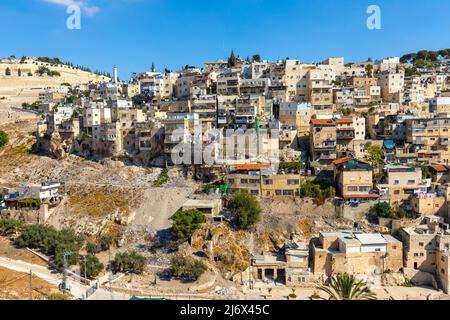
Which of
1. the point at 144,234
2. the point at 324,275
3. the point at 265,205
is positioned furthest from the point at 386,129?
the point at 144,234

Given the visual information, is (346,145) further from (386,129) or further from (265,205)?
(265,205)

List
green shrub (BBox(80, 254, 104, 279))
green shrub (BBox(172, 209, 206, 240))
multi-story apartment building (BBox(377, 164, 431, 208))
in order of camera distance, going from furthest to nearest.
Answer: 1. multi-story apartment building (BBox(377, 164, 431, 208))
2. green shrub (BBox(172, 209, 206, 240))
3. green shrub (BBox(80, 254, 104, 279))

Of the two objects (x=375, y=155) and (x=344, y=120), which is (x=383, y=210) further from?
(x=344, y=120)

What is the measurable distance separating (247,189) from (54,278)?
12.6 meters

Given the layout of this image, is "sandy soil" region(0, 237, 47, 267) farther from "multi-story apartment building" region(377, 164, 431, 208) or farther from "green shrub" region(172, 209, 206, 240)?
"multi-story apartment building" region(377, 164, 431, 208)

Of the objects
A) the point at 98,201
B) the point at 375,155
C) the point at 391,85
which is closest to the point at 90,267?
the point at 98,201

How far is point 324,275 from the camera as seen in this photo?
21125 millimetres

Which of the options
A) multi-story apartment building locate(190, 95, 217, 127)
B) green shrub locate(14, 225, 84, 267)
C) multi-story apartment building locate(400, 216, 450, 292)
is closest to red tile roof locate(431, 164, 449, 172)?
multi-story apartment building locate(400, 216, 450, 292)

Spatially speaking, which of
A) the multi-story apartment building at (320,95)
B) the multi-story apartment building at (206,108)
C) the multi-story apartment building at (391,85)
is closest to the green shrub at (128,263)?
the multi-story apartment building at (206,108)

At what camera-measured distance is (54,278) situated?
66.6ft

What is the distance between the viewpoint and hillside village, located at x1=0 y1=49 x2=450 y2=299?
2128 cm

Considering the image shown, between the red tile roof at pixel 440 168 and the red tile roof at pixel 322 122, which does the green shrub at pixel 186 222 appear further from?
the red tile roof at pixel 440 168

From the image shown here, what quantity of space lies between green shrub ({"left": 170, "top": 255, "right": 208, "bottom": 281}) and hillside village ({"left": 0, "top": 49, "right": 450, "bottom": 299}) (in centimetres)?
7
